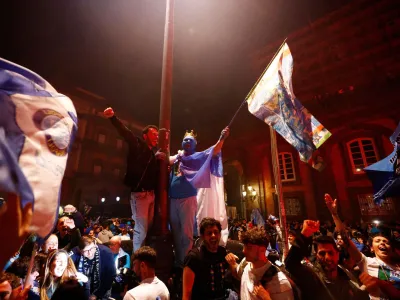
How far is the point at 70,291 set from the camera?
327cm

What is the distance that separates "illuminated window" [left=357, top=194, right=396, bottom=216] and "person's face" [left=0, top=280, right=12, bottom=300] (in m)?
23.7

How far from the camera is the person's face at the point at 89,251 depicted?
431 centimetres

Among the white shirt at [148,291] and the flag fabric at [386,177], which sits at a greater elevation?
the flag fabric at [386,177]

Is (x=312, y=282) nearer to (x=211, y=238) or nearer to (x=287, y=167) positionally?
(x=211, y=238)

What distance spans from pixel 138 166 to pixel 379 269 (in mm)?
4545

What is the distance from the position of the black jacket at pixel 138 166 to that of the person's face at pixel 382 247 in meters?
4.15

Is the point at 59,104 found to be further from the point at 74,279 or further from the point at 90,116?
the point at 90,116

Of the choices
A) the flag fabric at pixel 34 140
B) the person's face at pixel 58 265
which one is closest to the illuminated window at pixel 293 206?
the person's face at pixel 58 265

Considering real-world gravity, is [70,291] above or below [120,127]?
below

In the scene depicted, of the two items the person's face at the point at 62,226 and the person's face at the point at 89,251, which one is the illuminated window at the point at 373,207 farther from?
the person's face at the point at 62,226

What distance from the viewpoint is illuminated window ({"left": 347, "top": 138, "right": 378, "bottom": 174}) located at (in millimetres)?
20359

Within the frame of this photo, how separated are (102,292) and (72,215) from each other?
2175mm

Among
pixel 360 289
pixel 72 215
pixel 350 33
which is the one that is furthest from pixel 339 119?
pixel 72 215

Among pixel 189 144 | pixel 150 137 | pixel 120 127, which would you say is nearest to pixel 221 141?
pixel 189 144
